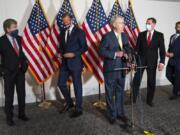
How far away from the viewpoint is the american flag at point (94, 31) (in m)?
5.23

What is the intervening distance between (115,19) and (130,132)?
1566mm

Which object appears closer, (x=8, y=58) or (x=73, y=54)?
(x=8, y=58)

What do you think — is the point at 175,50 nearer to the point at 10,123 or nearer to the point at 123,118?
the point at 123,118

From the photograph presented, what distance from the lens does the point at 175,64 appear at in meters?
5.59

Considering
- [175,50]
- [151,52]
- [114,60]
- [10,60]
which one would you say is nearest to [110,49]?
[114,60]

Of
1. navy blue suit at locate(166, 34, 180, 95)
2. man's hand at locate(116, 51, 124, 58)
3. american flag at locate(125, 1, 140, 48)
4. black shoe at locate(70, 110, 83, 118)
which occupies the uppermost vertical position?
american flag at locate(125, 1, 140, 48)

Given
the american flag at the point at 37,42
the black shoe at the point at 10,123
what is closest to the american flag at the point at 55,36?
the american flag at the point at 37,42

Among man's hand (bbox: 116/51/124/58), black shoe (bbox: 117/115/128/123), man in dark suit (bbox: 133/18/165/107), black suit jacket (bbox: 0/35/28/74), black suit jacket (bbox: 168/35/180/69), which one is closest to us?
man's hand (bbox: 116/51/124/58)

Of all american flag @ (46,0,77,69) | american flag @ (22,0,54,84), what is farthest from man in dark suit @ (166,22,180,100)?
american flag @ (22,0,54,84)

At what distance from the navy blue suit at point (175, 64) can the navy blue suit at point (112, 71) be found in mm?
1746

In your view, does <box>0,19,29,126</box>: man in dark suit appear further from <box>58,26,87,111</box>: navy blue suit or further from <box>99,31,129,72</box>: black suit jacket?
<box>99,31,129,72</box>: black suit jacket

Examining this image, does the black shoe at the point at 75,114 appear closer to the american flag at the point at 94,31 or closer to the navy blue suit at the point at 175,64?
the american flag at the point at 94,31

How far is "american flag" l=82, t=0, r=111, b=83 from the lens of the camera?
5234 mm

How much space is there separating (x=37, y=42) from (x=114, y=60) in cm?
173
